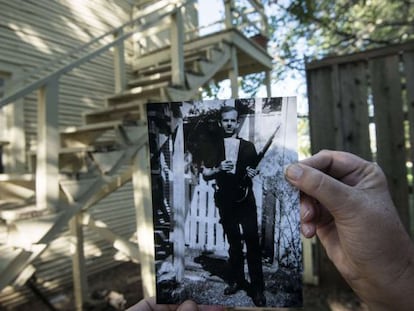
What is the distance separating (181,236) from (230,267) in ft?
0.42

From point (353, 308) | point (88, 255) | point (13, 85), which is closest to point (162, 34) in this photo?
point (13, 85)

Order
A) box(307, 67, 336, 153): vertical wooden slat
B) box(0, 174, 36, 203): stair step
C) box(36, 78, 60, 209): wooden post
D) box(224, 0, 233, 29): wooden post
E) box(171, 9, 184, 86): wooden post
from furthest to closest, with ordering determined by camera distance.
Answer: box(224, 0, 233, 29): wooden post
box(171, 9, 184, 86): wooden post
box(307, 67, 336, 153): vertical wooden slat
box(0, 174, 36, 203): stair step
box(36, 78, 60, 209): wooden post

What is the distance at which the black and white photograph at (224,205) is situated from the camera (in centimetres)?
71

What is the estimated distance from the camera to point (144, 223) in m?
2.62

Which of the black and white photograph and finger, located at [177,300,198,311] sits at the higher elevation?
the black and white photograph

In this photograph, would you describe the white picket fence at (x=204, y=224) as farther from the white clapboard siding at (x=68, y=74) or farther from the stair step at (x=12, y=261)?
the white clapboard siding at (x=68, y=74)

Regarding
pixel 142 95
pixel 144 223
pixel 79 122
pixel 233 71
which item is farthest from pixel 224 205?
pixel 233 71

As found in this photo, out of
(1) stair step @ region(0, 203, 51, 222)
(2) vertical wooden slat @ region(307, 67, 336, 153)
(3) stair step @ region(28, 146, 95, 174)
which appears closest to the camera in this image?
(1) stair step @ region(0, 203, 51, 222)

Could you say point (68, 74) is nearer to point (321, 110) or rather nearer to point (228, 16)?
point (228, 16)

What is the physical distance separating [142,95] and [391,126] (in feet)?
7.58

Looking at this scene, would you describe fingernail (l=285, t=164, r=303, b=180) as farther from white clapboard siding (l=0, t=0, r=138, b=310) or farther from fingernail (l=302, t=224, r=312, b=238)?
white clapboard siding (l=0, t=0, r=138, b=310)

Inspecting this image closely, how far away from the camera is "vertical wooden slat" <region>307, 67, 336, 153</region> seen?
9.41ft

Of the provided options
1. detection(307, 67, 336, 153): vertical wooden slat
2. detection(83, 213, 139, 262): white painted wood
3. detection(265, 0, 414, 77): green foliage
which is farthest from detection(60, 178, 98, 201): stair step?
detection(265, 0, 414, 77): green foliage

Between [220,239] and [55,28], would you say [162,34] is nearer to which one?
[55,28]
